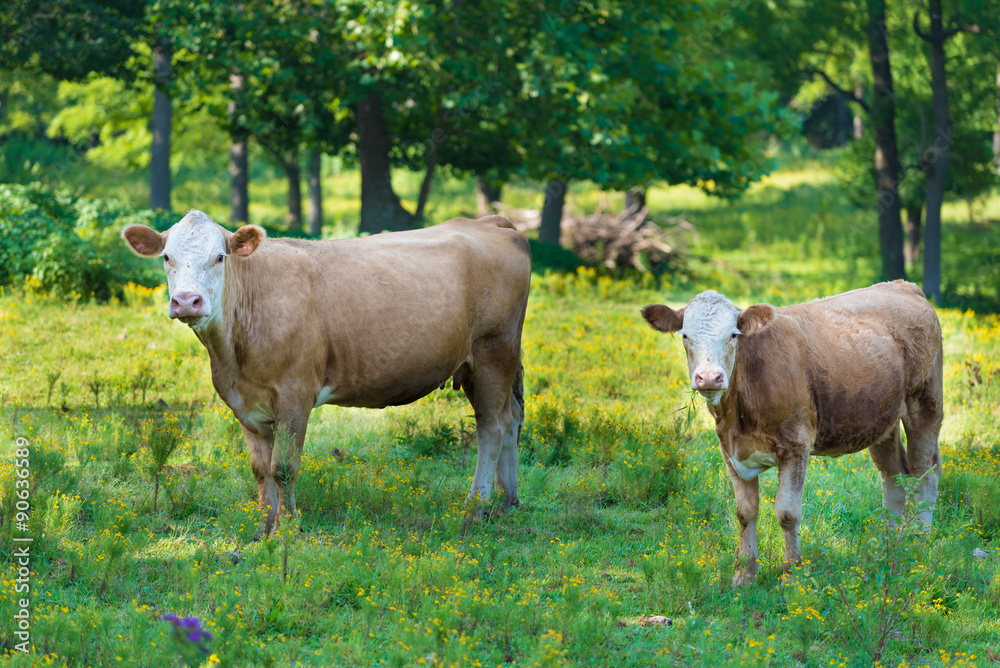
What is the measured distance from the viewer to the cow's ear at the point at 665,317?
18.2 feet

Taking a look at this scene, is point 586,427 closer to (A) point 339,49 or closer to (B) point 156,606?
(B) point 156,606

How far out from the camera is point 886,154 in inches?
789

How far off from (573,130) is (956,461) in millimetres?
9163

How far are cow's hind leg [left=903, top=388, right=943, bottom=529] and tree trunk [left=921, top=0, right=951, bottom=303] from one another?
12.1m

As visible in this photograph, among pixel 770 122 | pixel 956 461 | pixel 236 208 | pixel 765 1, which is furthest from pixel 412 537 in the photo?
pixel 236 208

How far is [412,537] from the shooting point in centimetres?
628

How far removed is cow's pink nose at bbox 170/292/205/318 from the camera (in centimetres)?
536

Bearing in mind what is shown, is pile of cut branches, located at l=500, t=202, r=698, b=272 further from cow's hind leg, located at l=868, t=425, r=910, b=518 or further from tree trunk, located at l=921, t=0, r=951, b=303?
cow's hind leg, located at l=868, t=425, r=910, b=518

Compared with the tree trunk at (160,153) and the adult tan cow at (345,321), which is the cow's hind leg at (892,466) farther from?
the tree trunk at (160,153)

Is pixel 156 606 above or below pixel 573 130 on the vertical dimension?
below

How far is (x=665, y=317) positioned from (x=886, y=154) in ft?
54.7

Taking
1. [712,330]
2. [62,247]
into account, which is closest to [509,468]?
[712,330]

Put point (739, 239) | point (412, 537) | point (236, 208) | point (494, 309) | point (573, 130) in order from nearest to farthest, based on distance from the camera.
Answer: point (412, 537), point (494, 309), point (573, 130), point (236, 208), point (739, 239)

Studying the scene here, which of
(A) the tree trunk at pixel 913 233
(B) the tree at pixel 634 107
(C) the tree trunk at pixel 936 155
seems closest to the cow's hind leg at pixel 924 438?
(B) the tree at pixel 634 107
